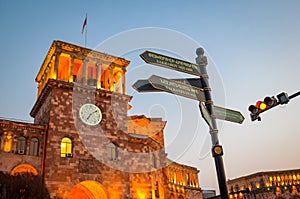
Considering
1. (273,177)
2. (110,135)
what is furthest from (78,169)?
(273,177)

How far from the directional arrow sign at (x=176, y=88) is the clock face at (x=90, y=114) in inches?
831

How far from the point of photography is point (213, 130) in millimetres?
9828

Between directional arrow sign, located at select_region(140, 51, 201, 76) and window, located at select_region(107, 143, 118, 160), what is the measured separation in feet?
68.2

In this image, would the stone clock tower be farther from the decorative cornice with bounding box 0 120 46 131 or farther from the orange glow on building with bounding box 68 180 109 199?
the decorative cornice with bounding box 0 120 46 131

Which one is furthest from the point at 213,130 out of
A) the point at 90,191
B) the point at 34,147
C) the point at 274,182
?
the point at 274,182

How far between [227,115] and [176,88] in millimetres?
2021

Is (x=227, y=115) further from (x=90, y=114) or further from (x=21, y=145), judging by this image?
(x=90, y=114)

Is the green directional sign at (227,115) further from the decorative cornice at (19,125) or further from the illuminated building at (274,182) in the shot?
the illuminated building at (274,182)

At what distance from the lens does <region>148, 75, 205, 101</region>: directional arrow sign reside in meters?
9.71

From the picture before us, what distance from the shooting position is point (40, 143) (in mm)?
27672

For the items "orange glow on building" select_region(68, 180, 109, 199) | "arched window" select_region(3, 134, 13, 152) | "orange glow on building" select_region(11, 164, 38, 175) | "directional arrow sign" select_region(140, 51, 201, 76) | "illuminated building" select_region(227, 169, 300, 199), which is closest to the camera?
"directional arrow sign" select_region(140, 51, 201, 76)

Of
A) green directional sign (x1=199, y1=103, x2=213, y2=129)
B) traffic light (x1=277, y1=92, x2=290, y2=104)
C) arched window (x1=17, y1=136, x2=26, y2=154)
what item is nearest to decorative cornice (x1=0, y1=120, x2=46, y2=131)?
arched window (x1=17, y1=136, x2=26, y2=154)

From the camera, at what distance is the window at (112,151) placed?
1185 inches

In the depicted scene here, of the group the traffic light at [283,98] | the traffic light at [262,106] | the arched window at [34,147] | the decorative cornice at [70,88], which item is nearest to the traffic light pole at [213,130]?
the traffic light at [262,106]
